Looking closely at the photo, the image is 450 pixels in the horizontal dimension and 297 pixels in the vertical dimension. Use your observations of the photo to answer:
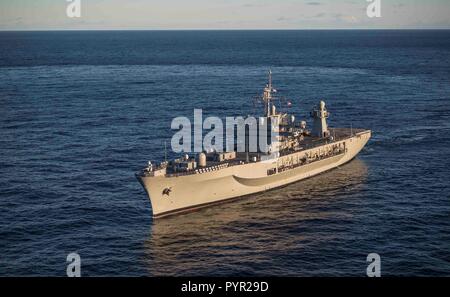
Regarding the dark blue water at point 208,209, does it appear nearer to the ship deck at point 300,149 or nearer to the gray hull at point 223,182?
the gray hull at point 223,182

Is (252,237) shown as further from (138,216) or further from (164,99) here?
(164,99)

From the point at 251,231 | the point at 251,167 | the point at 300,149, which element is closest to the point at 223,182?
the point at 251,167

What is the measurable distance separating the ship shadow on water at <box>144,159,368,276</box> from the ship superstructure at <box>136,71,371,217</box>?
4.60 feet

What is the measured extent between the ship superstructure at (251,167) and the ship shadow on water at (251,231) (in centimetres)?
140

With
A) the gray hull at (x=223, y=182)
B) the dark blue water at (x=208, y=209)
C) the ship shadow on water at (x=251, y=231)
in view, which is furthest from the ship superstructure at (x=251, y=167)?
the dark blue water at (x=208, y=209)

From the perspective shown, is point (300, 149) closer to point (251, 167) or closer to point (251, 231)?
point (251, 167)

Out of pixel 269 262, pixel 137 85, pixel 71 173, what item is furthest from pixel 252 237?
pixel 137 85

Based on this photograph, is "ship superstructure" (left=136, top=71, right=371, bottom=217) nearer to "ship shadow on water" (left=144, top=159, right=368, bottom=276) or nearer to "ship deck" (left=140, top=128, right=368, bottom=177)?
"ship deck" (left=140, top=128, right=368, bottom=177)

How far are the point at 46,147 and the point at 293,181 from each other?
39.2 metres

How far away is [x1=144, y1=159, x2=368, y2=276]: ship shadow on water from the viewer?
168 ft

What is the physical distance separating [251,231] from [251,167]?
42.9 feet

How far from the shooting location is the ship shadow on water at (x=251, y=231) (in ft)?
168

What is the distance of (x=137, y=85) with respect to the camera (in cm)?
16838
